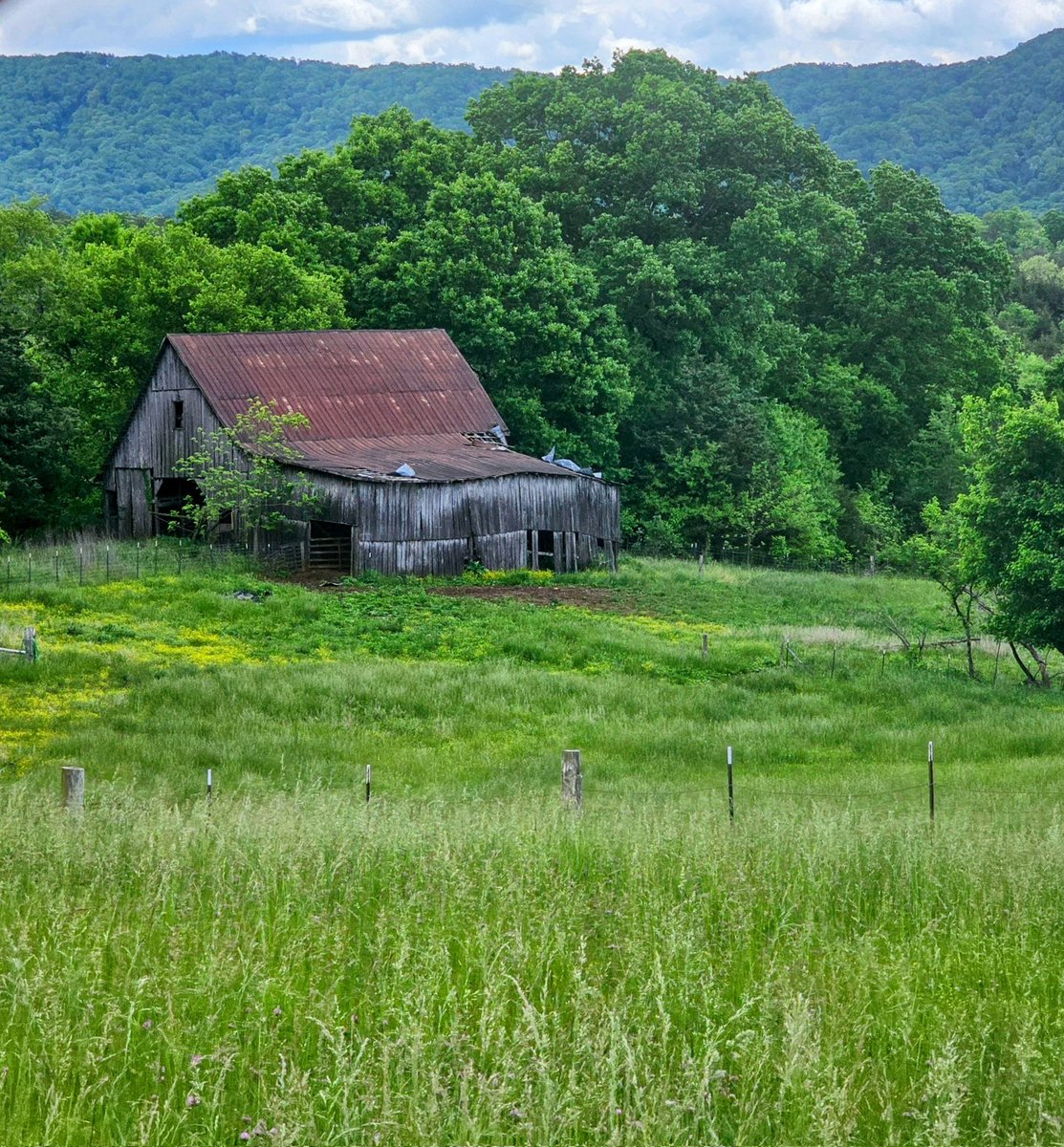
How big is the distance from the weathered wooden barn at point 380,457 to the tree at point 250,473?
17.9 inches

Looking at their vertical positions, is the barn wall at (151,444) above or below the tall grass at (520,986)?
above

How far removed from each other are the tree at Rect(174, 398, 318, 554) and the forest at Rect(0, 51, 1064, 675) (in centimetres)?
443

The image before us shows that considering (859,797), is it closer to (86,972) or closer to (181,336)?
(86,972)

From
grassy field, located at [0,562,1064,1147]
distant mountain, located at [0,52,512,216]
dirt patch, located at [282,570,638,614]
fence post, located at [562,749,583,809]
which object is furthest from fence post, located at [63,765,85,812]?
distant mountain, located at [0,52,512,216]

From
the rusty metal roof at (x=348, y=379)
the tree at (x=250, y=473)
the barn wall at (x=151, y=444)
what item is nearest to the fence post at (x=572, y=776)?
the tree at (x=250, y=473)


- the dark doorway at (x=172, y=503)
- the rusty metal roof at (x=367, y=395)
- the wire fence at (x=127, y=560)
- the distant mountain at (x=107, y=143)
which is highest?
the distant mountain at (x=107, y=143)

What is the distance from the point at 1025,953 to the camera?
275 inches

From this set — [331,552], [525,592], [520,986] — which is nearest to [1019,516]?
[525,592]

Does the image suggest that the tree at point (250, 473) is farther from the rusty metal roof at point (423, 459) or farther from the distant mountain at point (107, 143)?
the distant mountain at point (107, 143)

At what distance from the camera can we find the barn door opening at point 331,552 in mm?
42500

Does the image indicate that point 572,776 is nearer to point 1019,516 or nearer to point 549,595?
point 1019,516

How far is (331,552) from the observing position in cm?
4281

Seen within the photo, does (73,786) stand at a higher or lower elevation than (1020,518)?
lower

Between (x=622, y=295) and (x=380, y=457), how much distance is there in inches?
682
